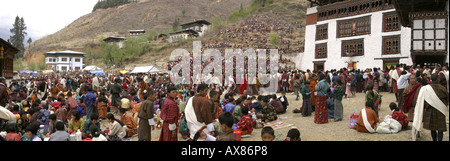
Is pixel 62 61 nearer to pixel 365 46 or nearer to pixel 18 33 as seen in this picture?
pixel 18 33

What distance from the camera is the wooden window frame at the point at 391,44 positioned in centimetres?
2161

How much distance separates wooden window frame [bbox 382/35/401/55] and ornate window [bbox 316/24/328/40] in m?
5.08

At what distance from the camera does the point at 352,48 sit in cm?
2419

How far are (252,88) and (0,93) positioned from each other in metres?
11.1

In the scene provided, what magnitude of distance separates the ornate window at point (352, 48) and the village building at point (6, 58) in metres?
28.5

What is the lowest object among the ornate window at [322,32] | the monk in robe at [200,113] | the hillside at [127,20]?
the monk in robe at [200,113]

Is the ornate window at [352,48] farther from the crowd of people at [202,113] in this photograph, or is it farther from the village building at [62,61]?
the village building at [62,61]

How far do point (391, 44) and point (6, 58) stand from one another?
109ft

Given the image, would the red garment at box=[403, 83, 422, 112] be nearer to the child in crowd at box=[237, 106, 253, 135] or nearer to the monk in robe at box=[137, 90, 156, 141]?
the child in crowd at box=[237, 106, 253, 135]

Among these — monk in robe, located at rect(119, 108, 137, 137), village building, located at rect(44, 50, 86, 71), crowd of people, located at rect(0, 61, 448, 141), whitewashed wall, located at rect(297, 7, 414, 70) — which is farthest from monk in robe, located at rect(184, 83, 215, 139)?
village building, located at rect(44, 50, 86, 71)

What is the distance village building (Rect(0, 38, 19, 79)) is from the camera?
22.3 metres

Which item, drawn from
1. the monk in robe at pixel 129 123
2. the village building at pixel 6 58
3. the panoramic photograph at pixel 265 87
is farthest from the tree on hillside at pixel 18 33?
the monk in robe at pixel 129 123
